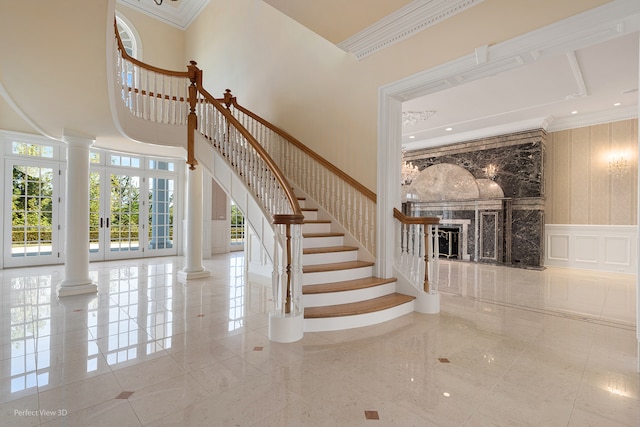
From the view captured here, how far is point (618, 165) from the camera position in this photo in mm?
6730

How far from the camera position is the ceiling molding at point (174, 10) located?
9211 mm

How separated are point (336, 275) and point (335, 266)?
148 millimetres

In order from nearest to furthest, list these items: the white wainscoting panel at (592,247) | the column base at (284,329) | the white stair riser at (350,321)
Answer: the column base at (284,329)
the white stair riser at (350,321)
the white wainscoting panel at (592,247)

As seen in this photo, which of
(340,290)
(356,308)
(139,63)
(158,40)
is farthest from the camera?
(158,40)

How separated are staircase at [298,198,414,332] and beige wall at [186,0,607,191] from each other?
1.04 meters

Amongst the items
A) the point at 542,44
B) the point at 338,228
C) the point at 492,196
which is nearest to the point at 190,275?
the point at 338,228

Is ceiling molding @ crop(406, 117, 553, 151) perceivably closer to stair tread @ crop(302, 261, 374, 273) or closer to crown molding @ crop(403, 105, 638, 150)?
crown molding @ crop(403, 105, 638, 150)

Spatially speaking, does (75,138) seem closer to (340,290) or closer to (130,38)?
(340,290)

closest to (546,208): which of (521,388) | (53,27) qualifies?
(521,388)

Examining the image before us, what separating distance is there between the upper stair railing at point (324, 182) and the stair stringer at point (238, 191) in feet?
3.93

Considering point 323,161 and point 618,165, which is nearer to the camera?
point 323,161

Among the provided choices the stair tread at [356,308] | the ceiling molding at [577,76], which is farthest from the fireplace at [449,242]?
the stair tread at [356,308]

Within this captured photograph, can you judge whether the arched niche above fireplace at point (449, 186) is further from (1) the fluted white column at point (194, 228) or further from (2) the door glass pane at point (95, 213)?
(2) the door glass pane at point (95, 213)

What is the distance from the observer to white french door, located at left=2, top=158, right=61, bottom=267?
677 centimetres
